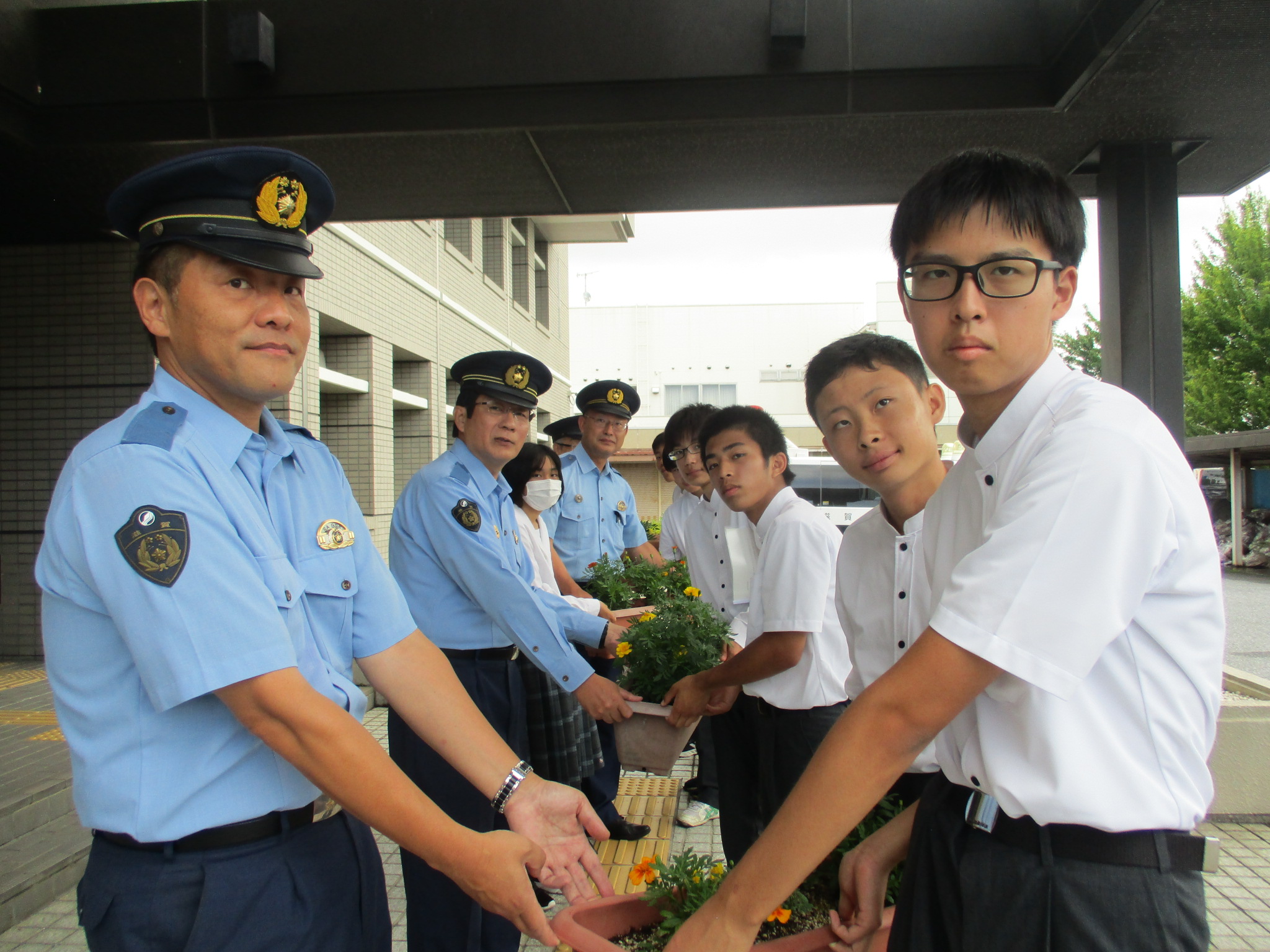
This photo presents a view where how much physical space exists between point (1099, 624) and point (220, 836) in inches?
51.8

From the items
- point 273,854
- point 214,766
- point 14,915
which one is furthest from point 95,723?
point 14,915

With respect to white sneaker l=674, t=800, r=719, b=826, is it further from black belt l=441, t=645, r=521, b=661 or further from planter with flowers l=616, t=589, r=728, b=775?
black belt l=441, t=645, r=521, b=661

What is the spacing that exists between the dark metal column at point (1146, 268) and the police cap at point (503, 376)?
2.55 meters

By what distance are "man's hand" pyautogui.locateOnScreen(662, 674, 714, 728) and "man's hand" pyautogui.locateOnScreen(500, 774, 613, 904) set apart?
0.74 metres

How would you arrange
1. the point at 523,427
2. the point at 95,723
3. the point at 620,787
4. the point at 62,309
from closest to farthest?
the point at 95,723 < the point at 523,427 < the point at 620,787 < the point at 62,309

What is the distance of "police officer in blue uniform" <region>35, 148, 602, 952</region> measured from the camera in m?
1.25

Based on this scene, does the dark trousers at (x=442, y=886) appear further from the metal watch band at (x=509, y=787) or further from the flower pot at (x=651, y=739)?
the metal watch band at (x=509, y=787)

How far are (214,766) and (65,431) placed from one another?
17.3 feet

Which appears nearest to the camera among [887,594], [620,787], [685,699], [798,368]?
[887,594]

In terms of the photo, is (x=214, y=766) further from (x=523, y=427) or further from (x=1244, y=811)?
(x=1244, y=811)

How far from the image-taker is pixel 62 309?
549 cm

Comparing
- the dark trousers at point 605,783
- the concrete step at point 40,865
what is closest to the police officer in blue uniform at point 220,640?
the concrete step at point 40,865

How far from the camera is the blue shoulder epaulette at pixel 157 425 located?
4.26 feet

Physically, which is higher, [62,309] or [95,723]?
[62,309]
